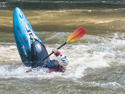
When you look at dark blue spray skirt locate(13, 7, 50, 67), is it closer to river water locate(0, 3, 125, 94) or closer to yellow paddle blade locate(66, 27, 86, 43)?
river water locate(0, 3, 125, 94)

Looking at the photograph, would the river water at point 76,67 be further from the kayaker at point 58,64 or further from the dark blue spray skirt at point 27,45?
the dark blue spray skirt at point 27,45

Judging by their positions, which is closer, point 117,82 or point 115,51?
point 117,82

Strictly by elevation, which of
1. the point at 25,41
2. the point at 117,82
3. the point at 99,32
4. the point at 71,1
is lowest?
the point at 71,1

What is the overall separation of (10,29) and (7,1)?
37.0ft

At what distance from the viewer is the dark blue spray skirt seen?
4.61 meters

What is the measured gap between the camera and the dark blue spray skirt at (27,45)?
4605mm

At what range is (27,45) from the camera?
4.76 meters

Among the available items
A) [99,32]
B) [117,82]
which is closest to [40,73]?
[117,82]

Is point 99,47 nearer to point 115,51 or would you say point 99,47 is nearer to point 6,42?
point 115,51

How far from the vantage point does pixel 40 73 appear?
4.59 metres

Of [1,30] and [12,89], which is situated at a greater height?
[12,89]

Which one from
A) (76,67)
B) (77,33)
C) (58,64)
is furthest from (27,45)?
(76,67)

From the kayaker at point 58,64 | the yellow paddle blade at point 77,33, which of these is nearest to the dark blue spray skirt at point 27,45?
the kayaker at point 58,64

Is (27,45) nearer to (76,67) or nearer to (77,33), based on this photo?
(77,33)
